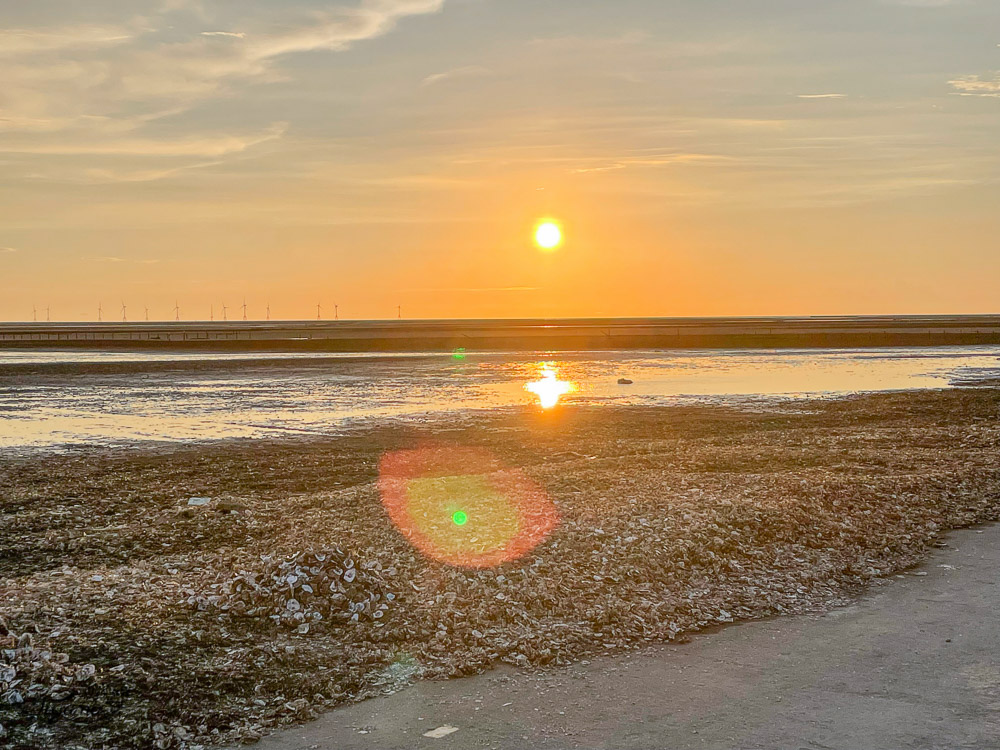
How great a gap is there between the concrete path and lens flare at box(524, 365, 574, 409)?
24.1 meters

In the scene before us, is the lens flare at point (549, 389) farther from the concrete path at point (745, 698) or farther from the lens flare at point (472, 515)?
the concrete path at point (745, 698)

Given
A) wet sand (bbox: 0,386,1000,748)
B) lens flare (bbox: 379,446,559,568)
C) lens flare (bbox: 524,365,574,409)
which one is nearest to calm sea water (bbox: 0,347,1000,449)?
lens flare (bbox: 524,365,574,409)

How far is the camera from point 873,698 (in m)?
8.27

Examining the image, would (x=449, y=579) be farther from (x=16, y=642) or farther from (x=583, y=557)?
(x=16, y=642)

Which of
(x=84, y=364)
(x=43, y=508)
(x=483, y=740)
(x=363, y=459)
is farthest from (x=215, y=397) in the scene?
(x=483, y=740)

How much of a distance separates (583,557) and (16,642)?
6.37 metres

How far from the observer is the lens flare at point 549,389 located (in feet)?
119

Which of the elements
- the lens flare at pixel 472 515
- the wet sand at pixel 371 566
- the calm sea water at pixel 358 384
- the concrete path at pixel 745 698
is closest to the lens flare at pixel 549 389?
the calm sea water at pixel 358 384

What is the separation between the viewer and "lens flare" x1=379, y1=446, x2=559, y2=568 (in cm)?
1209

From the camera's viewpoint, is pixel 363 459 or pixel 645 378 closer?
pixel 363 459

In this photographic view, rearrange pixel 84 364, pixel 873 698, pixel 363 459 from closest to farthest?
pixel 873 698, pixel 363 459, pixel 84 364

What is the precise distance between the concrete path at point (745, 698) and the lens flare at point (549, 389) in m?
24.1

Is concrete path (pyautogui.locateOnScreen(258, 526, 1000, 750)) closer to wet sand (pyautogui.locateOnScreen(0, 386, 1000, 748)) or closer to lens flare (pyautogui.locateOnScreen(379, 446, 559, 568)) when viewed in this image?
wet sand (pyautogui.locateOnScreen(0, 386, 1000, 748))

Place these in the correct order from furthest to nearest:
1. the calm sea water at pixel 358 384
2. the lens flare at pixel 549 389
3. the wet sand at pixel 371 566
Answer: the lens flare at pixel 549 389, the calm sea water at pixel 358 384, the wet sand at pixel 371 566
